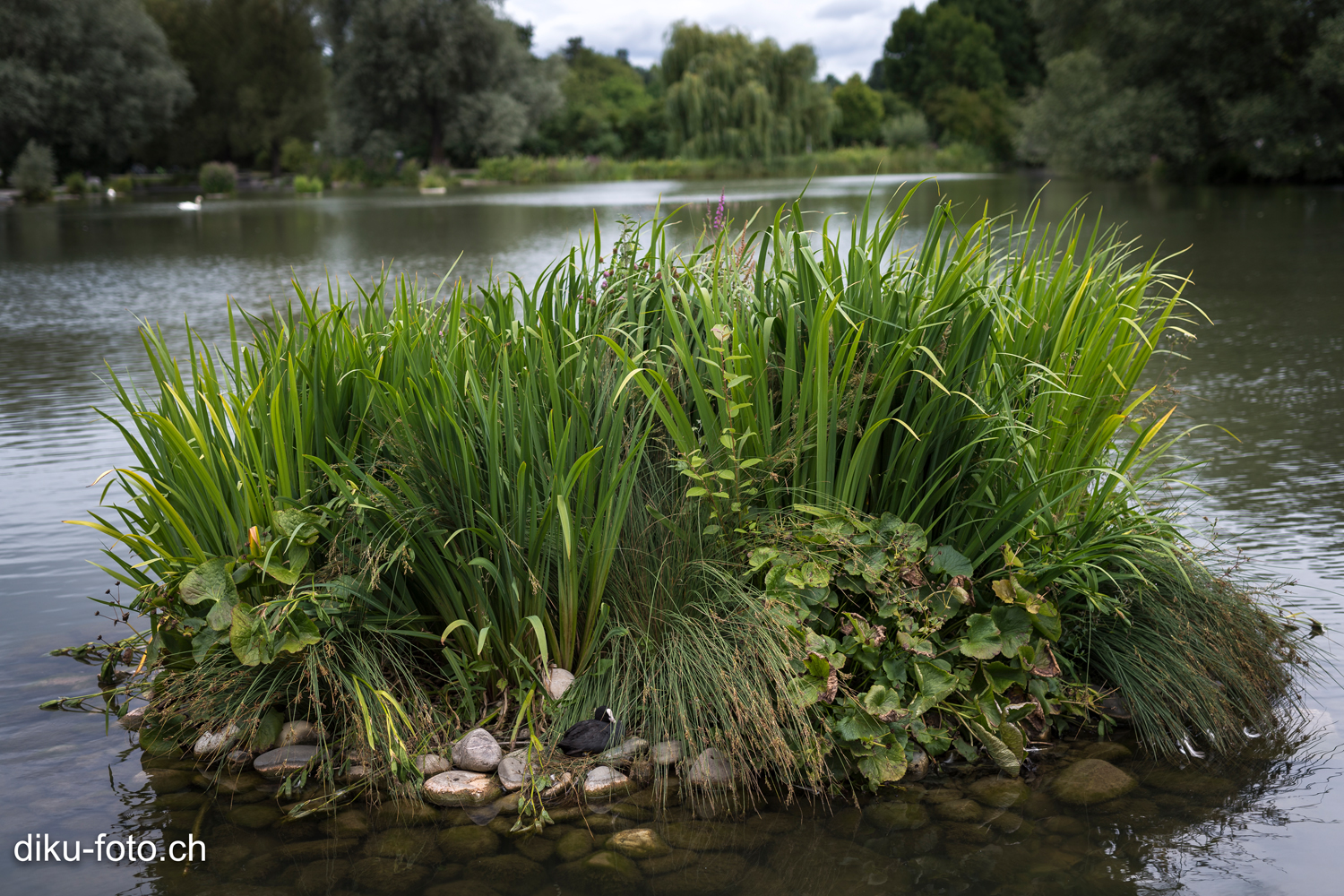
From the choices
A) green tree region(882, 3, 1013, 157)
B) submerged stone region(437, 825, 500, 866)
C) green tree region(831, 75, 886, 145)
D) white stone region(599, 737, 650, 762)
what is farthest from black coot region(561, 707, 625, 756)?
green tree region(831, 75, 886, 145)

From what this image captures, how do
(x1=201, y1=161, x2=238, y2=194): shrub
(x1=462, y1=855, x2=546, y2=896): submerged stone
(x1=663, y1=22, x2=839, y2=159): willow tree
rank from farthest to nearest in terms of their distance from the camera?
(x1=201, y1=161, x2=238, y2=194): shrub → (x1=663, y1=22, x2=839, y2=159): willow tree → (x1=462, y1=855, x2=546, y2=896): submerged stone

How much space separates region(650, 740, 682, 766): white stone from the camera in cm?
283

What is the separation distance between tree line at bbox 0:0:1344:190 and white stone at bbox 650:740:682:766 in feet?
86.6

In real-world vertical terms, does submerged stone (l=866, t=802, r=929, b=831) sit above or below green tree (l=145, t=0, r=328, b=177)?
below

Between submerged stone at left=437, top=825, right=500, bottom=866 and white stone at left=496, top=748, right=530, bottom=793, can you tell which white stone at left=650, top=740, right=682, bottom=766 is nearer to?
white stone at left=496, top=748, right=530, bottom=793

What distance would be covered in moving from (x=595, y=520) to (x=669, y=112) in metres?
39.7

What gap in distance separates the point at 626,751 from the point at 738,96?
40049 millimetres

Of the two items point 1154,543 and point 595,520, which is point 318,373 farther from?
point 1154,543

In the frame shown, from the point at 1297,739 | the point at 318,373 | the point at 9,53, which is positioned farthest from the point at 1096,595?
the point at 9,53

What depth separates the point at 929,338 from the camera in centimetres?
305

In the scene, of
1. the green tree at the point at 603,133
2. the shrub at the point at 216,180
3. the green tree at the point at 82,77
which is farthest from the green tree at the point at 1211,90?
the green tree at the point at 82,77

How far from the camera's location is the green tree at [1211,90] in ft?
84.9

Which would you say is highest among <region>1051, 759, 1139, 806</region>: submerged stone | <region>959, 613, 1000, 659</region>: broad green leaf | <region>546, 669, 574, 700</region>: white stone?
<region>959, 613, 1000, 659</region>: broad green leaf

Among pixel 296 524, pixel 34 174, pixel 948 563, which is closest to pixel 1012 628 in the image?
pixel 948 563
